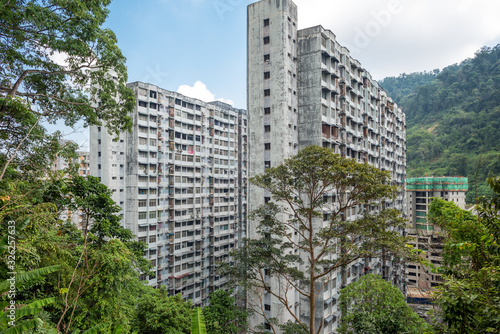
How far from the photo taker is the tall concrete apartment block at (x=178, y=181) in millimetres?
37469

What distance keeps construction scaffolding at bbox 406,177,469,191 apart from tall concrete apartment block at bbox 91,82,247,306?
122 feet

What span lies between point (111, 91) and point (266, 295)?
20.7m

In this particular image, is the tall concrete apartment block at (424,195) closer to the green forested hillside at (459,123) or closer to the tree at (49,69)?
the green forested hillside at (459,123)

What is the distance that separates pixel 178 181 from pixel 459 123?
8160cm

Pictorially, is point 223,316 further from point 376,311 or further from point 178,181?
point 178,181

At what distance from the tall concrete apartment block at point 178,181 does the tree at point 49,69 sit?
25.2 m

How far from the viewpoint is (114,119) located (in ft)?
43.5

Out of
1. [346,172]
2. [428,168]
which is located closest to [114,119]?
[346,172]

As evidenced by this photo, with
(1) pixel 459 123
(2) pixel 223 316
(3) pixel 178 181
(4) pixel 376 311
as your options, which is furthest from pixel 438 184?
(2) pixel 223 316

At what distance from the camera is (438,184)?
189 ft

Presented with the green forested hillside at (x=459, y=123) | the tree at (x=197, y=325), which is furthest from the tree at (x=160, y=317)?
the green forested hillside at (x=459, y=123)

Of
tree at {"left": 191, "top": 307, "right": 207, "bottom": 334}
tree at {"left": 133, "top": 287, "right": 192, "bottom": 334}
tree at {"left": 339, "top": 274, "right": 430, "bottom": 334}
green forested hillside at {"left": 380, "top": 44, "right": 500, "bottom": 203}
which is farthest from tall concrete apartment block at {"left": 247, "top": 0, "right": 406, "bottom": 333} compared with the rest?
green forested hillside at {"left": 380, "top": 44, "right": 500, "bottom": 203}

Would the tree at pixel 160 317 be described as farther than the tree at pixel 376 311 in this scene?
Yes

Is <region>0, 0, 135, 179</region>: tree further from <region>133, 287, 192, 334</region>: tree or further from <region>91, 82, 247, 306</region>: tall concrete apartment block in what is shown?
<region>91, 82, 247, 306</region>: tall concrete apartment block
